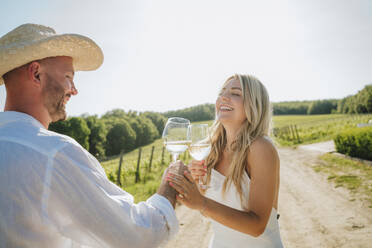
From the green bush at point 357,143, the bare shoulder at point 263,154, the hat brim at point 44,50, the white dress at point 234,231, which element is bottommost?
the green bush at point 357,143

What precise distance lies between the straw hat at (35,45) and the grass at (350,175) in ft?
27.8

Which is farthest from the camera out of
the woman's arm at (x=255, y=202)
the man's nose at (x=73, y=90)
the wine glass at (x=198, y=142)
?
the wine glass at (x=198, y=142)

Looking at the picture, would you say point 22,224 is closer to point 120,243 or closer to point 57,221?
point 57,221

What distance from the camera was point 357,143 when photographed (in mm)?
13453

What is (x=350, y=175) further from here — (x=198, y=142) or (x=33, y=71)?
(x=33, y=71)

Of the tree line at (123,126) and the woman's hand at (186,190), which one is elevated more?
the woman's hand at (186,190)

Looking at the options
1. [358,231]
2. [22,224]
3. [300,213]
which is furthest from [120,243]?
[300,213]

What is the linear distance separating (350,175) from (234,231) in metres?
10.4

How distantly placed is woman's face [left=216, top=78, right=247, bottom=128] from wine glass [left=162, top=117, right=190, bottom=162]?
559 mm

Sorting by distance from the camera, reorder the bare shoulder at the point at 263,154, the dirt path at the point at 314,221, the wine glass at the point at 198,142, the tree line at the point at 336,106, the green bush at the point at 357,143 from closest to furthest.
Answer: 1. the bare shoulder at the point at 263,154
2. the wine glass at the point at 198,142
3. the dirt path at the point at 314,221
4. the green bush at the point at 357,143
5. the tree line at the point at 336,106

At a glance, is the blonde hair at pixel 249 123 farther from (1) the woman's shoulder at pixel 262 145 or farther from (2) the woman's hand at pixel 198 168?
(2) the woman's hand at pixel 198 168

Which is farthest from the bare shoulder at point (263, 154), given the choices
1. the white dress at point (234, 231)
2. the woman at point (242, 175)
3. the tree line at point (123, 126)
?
the tree line at point (123, 126)

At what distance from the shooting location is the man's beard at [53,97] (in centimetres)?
158

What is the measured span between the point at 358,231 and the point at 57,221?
6571mm
